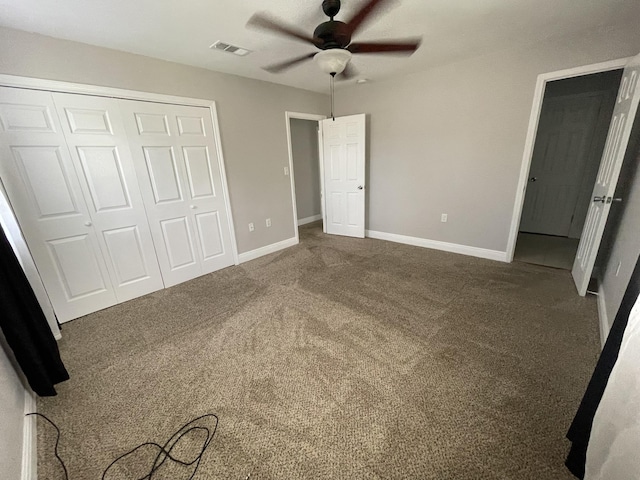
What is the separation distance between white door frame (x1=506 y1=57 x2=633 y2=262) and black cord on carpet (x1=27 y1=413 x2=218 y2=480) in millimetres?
3668

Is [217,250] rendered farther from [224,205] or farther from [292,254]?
[292,254]

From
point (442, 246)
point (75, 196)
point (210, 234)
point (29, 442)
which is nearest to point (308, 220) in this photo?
point (210, 234)

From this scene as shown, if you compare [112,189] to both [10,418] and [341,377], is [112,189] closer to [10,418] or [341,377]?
[10,418]

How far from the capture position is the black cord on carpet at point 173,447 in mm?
1200

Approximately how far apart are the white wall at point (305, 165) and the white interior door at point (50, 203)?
3.54m

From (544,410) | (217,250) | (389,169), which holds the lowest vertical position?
(544,410)

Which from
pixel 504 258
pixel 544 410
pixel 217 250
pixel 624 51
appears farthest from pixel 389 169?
pixel 544 410

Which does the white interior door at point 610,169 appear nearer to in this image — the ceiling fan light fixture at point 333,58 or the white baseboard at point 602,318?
the white baseboard at point 602,318

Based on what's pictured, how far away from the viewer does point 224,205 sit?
332 cm

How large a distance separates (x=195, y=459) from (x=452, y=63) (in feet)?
14.4

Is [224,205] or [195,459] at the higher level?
[224,205]

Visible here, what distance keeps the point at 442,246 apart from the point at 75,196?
4375mm

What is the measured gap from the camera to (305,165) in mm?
5551

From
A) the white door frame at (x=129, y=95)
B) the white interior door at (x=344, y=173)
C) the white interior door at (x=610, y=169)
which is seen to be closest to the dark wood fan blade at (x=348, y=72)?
the white interior door at (x=344, y=173)
